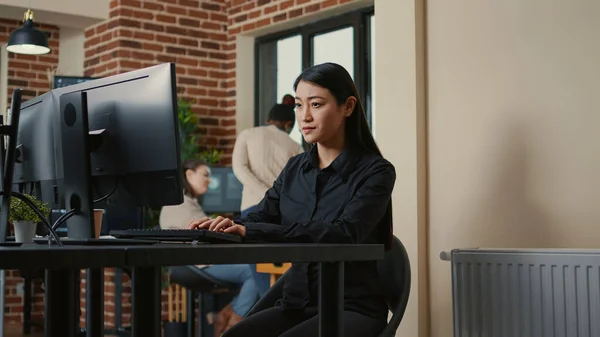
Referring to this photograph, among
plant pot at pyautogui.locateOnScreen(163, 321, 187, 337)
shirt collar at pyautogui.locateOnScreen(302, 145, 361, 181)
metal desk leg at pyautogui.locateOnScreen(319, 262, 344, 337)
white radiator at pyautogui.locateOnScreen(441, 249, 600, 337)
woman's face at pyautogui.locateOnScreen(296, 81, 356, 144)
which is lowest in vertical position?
plant pot at pyautogui.locateOnScreen(163, 321, 187, 337)

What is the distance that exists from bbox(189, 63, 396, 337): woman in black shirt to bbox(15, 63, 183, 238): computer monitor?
18cm

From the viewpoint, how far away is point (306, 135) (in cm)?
230

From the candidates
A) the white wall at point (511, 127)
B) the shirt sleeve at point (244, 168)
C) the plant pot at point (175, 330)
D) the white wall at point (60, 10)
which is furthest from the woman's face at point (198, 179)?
the white wall at point (511, 127)

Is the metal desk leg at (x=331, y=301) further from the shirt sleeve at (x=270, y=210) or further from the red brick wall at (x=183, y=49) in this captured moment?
the red brick wall at (x=183, y=49)

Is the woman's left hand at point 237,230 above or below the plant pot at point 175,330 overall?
above

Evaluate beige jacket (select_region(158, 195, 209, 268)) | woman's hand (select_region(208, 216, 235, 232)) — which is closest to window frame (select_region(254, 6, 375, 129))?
beige jacket (select_region(158, 195, 209, 268))

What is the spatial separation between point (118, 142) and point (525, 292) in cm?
139

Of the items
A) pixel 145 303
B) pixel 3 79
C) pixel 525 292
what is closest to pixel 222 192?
pixel 3 79

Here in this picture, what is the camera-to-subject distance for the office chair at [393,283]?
89.6 inches

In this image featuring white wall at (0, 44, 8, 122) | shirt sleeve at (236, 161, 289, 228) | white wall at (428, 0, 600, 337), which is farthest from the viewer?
white wall at (0, 44, 8, 122)

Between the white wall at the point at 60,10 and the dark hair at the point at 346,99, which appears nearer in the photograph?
the dark hair at the point at 346,99

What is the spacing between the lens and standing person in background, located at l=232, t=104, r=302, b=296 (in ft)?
17.8

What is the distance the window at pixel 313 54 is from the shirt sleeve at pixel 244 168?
0.87 metres

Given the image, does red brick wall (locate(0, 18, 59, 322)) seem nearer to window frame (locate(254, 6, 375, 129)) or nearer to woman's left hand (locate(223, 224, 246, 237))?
window frame (locate(254, 6, 375, 129))
